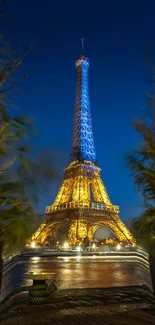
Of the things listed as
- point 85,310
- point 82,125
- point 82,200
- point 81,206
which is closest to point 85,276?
point 85,310

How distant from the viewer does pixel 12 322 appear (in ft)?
15.8

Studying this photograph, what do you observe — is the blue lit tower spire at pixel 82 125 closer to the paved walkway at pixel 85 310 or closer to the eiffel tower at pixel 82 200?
the eiffel tower at pixel 82 200

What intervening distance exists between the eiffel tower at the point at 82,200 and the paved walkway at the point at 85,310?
29317 mm

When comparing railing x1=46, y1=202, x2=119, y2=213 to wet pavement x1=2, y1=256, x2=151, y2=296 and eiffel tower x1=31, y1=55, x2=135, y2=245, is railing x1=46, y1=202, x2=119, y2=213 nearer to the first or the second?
eiffel tower x1=31, y1=55, x2=135, y2=245

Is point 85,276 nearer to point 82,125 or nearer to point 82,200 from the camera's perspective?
point 82,200

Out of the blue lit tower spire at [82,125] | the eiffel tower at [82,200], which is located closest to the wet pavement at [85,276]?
the eiffel tower at [82,200]

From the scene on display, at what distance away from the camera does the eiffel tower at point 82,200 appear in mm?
39938

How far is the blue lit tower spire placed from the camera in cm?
4972

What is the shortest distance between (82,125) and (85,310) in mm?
47427

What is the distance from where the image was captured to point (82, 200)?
4175 cm

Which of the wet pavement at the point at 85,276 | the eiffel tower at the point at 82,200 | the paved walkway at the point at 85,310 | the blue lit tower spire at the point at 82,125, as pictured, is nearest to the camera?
the paved walkway at the point at 85,310

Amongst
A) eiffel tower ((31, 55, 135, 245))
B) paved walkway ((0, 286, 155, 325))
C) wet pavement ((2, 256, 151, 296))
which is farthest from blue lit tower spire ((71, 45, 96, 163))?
paved walkway ((0, 286, 155, 325))

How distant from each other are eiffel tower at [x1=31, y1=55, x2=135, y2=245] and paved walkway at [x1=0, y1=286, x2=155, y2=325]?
29.3 metres

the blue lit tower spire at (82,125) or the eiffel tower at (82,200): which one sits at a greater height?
the blue lit tower spire at (82,125)
